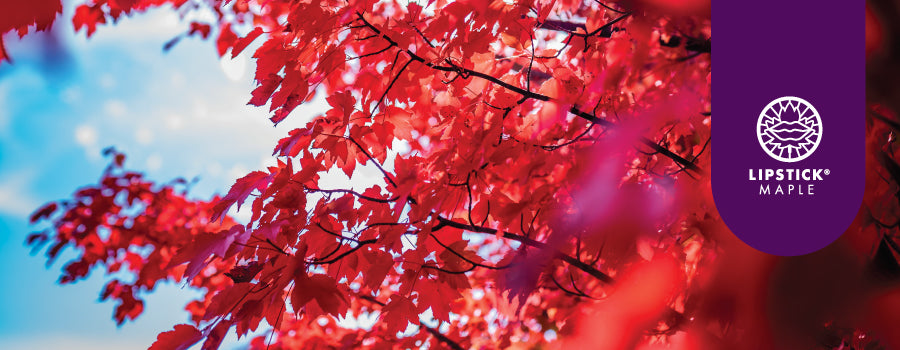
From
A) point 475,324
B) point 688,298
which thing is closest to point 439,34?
point 688,298

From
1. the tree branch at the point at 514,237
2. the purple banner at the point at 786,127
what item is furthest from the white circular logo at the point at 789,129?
the tree branch at the point at 514,237

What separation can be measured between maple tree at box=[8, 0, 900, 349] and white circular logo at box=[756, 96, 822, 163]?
0.55 ft

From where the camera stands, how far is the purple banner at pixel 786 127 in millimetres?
1729

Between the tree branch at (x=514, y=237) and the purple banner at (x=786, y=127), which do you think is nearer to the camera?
the purple banner at (x=786, y=127)

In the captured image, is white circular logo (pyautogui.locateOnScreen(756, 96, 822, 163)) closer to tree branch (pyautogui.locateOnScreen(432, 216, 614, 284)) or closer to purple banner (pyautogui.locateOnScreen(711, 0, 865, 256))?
purple banner (pyautogui.locateOnScreen(711, 0, 865, 256))

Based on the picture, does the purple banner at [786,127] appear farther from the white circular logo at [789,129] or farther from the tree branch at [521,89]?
the tree branch at [521,89]

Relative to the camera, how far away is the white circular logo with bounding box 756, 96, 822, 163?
182 cm

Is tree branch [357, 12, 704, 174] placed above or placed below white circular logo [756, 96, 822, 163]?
above

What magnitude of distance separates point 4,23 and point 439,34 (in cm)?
137

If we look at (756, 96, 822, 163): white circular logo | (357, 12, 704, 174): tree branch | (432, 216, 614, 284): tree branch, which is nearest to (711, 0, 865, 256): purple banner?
(756, 96, 822, 163): white circular logo

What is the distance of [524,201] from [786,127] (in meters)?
1.09

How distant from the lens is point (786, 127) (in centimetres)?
186

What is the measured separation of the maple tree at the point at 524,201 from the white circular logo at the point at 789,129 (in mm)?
168

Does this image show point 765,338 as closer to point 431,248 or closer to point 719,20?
point 719,20
